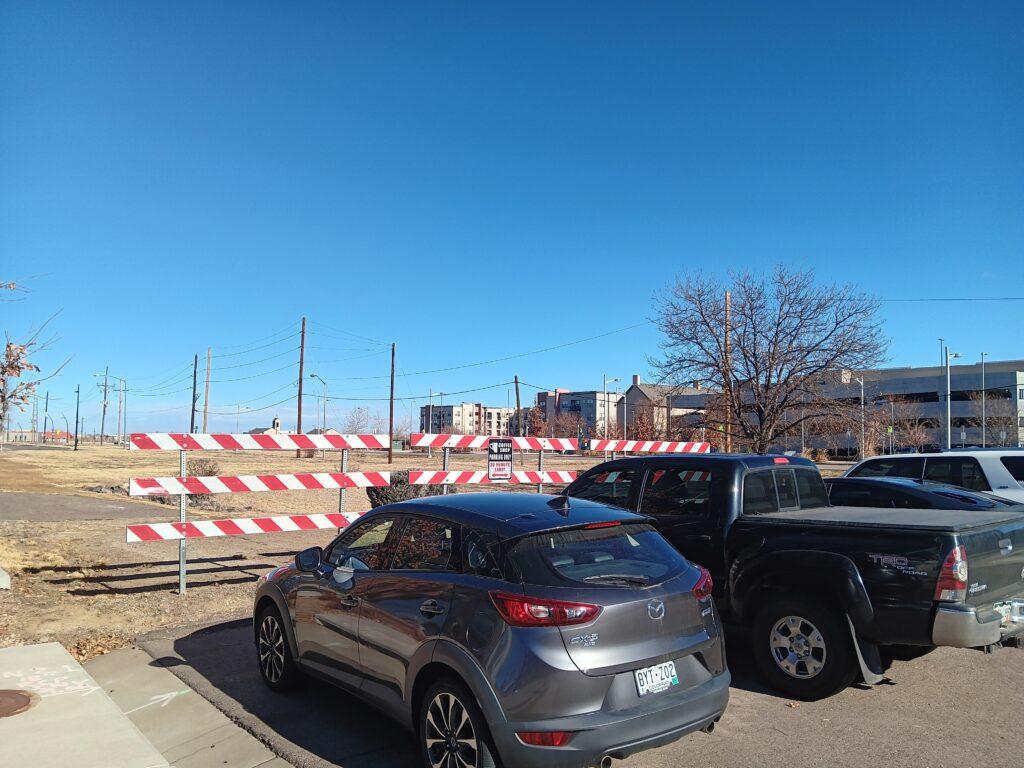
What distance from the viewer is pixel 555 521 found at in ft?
14.5

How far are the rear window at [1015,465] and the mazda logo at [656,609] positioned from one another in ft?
32.9

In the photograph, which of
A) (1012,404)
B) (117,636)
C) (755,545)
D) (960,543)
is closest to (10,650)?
(117,636)

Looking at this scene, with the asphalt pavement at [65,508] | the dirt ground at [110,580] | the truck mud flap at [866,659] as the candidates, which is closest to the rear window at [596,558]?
the truck mud flap at [866,659]

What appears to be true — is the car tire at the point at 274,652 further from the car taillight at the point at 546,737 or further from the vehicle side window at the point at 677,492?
the vehicle side window at the point at 677,492

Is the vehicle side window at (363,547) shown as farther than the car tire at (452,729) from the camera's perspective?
Yes

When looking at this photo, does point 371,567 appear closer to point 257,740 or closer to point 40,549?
point 257,740

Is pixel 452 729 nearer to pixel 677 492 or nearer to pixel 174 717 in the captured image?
pixel 174 717

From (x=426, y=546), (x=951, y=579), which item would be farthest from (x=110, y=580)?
(x=951, y=579)

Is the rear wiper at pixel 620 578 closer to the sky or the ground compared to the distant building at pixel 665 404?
closer to the ground

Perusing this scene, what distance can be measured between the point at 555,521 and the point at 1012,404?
7636cm

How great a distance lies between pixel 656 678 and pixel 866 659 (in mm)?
2368

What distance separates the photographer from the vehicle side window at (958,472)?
A: 1181cm

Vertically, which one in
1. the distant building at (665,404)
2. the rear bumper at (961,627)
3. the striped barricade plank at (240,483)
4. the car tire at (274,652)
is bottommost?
the car tire at (274,652)

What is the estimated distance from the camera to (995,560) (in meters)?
5.56
